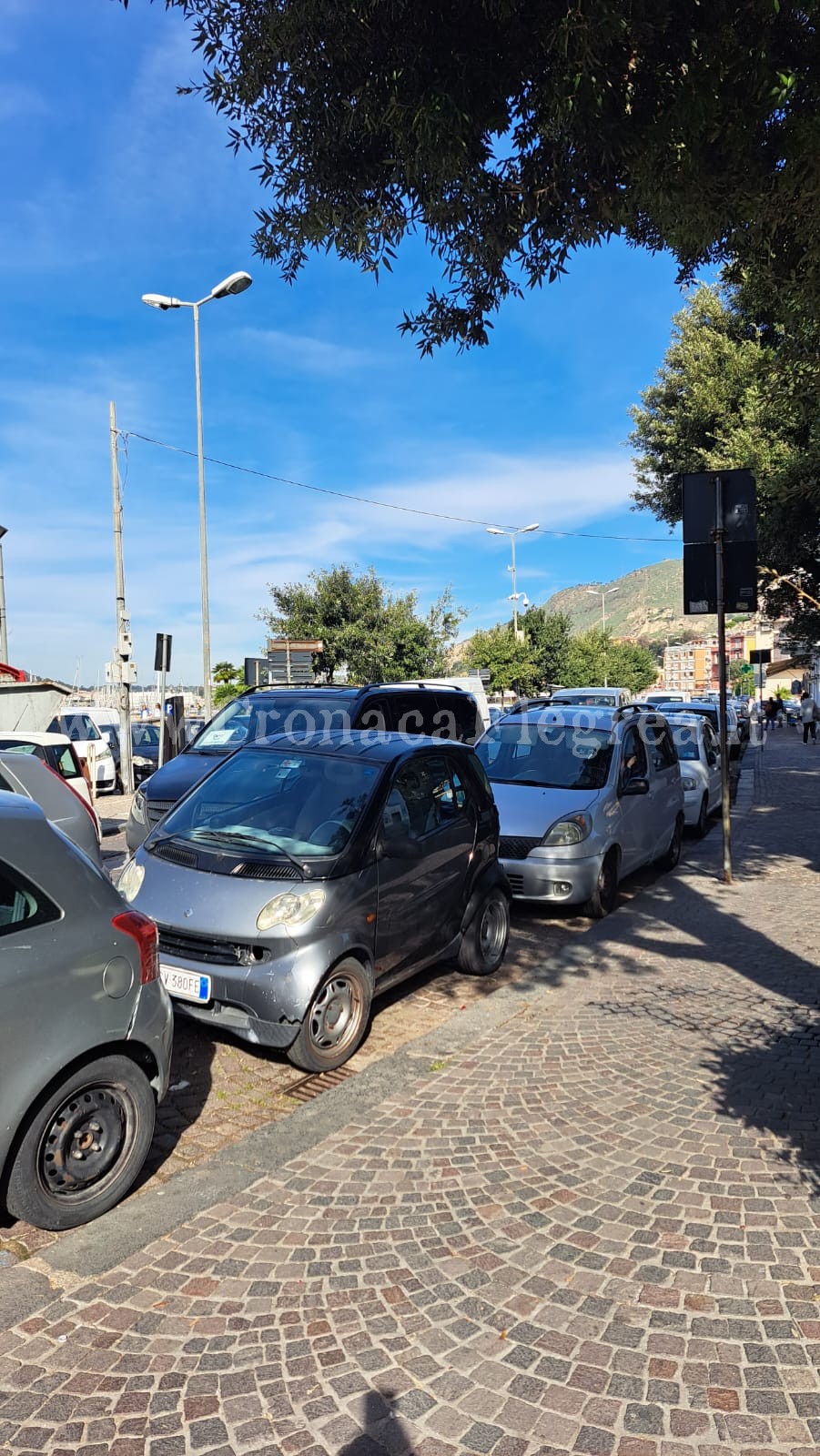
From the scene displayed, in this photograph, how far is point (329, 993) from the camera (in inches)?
182

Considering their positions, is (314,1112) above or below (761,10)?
below

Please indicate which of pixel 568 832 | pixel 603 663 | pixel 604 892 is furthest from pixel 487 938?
pixel 603 663

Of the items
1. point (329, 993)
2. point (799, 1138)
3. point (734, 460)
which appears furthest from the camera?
point (734, 460)

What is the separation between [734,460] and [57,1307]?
16880 mm

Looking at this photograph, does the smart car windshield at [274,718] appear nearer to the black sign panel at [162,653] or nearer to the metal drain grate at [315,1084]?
the metal drain grate at [315,1084]

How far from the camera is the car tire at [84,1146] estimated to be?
3064 millimetres

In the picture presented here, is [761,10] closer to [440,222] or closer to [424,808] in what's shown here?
[440,222]

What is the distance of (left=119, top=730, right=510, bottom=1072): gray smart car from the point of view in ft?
14.7

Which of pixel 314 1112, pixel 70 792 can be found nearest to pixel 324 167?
pixel 70 792

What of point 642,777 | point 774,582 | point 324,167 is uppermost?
point 324,167

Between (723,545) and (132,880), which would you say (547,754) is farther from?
(132,880)

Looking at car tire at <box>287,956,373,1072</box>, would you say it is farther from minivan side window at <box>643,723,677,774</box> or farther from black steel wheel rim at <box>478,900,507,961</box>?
minivan side window at <box>643,723,677,774</box>

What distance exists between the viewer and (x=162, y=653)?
18938 millimetres

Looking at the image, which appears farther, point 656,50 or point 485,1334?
point 656,50
